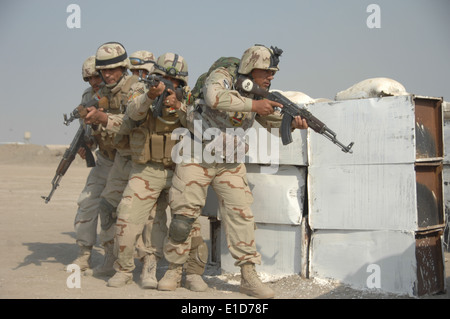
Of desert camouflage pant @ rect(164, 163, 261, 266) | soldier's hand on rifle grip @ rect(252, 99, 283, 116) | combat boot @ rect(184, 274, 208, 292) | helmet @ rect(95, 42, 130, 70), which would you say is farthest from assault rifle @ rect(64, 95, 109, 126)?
combat boot @ rect(184, 274, 208, 292)

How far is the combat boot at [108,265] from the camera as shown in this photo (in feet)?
19.4

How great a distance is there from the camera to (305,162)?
550cm

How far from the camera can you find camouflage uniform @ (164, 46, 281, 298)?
505 cm

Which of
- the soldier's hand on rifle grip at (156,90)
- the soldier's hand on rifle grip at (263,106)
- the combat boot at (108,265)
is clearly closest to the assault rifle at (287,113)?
the soldier's hand on rifle grip at (263,106)

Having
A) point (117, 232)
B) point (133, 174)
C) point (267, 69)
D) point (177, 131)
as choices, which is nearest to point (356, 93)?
point (267, 69)

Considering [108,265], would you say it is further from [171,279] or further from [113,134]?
[113,134]

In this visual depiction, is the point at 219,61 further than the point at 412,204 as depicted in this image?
Yes

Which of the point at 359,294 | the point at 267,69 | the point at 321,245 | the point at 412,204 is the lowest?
the point at 359,294

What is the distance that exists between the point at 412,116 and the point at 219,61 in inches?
72.1

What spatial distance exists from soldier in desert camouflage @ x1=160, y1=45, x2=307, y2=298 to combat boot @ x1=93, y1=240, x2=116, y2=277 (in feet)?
3.18

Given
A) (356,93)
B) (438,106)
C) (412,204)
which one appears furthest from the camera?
(356,93)

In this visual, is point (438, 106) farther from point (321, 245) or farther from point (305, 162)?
point (321, 245)

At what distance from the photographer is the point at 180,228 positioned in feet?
16.6

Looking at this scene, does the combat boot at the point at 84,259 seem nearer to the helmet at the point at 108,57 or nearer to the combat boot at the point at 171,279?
the combat boot at the point at 171,279
